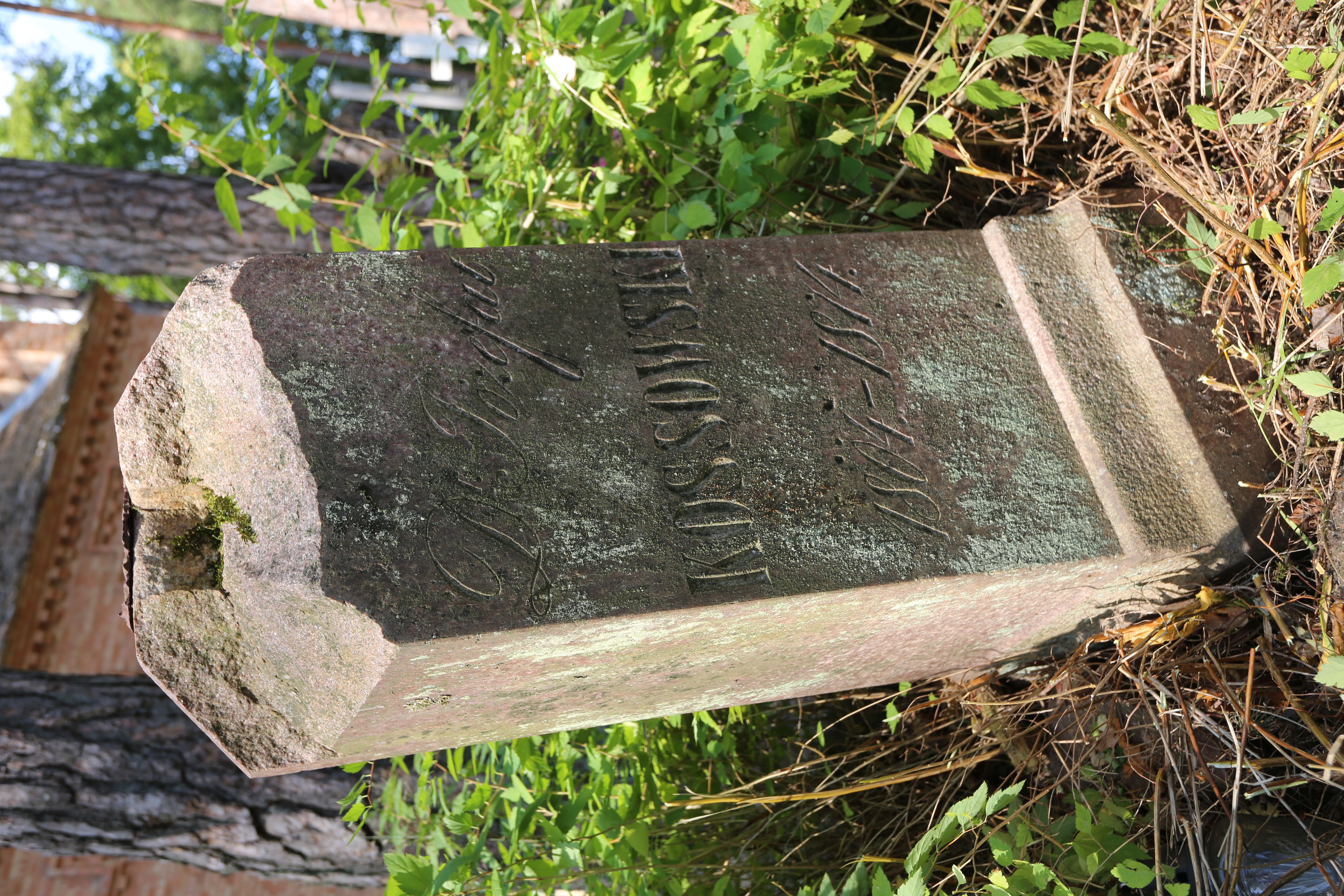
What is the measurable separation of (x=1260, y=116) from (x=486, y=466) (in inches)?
61.9

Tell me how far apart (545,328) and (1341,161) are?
5.57 ft

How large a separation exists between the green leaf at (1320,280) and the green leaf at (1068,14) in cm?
75

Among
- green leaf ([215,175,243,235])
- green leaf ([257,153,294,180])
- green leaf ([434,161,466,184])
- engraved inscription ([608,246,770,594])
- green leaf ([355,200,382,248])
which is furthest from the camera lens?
green leaf ([434,161,466,184])

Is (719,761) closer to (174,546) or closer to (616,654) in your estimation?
(616,654)

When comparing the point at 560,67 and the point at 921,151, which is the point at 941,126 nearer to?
the point at 921,151

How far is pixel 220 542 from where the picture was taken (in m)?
1.76

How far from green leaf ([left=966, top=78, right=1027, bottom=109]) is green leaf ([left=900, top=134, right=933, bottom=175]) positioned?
14cm

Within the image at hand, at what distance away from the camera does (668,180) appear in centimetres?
273

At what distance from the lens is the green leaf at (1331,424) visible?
1.67m

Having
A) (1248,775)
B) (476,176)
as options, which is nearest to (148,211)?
(476,176)

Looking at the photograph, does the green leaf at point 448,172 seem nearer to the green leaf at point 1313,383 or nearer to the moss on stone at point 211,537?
the moss on stone at point 211,537

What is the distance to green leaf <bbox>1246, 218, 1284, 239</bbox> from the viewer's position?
1891 mm

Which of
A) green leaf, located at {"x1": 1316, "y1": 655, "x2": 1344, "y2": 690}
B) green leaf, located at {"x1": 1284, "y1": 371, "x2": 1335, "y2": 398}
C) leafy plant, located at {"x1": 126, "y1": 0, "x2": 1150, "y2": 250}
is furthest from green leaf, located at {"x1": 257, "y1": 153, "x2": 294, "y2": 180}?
green leaf, located at {"x1": 1316, "y1": 655, "x2": 1344, "y2": 690}

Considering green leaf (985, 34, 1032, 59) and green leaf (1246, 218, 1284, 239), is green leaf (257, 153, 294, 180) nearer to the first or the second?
green leaf (985, 34, 1032, 59)
